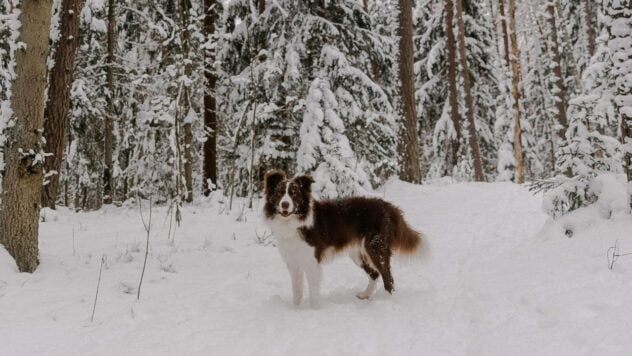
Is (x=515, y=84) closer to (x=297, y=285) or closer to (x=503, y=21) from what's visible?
(x=503, y=21)

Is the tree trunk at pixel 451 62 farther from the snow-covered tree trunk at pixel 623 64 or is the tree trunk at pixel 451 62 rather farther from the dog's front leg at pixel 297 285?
the dog's front leg at pixel 297 285

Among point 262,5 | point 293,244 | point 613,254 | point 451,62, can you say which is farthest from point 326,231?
point 451,62

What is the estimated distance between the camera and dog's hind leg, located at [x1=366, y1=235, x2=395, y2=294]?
18.5ft

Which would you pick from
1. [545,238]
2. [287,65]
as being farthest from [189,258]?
[287,65]

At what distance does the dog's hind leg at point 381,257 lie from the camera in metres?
5.64

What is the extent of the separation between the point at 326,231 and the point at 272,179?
3.02ft

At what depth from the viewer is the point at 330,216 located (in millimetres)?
5762

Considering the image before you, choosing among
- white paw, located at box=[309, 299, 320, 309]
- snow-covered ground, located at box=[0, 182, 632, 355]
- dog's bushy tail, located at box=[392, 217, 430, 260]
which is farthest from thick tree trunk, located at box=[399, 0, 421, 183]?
white paw, located at box=[309, 299, 320, 309]

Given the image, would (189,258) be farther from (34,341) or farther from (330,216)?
(34,341)

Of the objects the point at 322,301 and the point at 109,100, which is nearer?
the point at 322,301

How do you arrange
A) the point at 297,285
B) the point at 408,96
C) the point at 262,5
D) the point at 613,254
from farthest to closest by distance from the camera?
the point at 408,96 → the point at 262,5 → the point at 297,285 → the point at 613,254

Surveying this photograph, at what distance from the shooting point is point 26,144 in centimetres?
559

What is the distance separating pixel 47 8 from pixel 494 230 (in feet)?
26.5

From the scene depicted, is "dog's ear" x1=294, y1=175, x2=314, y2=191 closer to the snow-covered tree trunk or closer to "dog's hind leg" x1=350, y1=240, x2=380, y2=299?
"dog's hind leg" x1=350, y1=240, x2=380, y2=299
